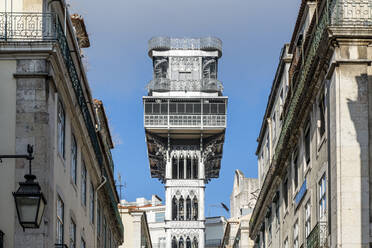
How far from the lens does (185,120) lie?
163000 mm

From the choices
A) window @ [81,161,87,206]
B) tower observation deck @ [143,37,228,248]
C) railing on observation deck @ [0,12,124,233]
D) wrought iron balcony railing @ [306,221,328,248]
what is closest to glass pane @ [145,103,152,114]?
tower observation deck @ [143,37,228,248]

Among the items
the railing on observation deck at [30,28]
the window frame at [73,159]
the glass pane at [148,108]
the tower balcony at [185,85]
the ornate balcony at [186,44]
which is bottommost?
the window frame at [73,159]

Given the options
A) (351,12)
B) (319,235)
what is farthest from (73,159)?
(351,12)

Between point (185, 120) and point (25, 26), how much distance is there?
5188 inches

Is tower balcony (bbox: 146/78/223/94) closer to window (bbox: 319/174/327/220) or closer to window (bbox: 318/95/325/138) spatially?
window (bbox: 318/95/325/138)

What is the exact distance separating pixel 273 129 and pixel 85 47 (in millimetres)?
10618

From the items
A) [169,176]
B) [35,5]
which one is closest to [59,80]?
[35,5]

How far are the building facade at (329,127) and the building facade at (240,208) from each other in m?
25.1

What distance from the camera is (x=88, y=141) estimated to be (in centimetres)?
3994

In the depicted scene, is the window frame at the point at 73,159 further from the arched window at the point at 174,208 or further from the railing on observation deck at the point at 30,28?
the arched window at the point at 174,208

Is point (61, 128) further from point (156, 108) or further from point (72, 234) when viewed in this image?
point (156, 108)

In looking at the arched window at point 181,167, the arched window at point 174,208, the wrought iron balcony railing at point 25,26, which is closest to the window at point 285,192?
the wrought iron balcony railing at point 25,26

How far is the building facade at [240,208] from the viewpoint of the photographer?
6962 cm

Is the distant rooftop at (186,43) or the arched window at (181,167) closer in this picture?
the arched window at (181,167)
